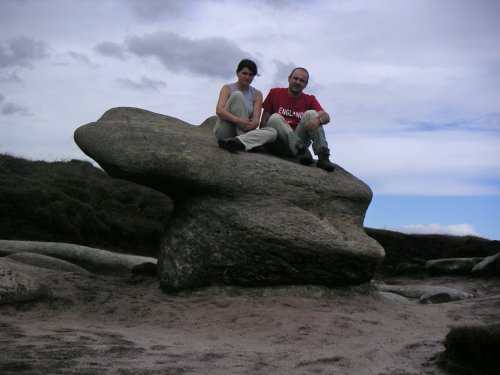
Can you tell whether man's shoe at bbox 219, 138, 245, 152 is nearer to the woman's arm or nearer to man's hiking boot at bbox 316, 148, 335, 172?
the woman's arm

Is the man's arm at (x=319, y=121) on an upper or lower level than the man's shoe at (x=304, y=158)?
upper

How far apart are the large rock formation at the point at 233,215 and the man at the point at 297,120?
58 centimetres

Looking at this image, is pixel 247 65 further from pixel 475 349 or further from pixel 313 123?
pixel 475 349

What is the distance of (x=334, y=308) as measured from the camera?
9617 millimetres

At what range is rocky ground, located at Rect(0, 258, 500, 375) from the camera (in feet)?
20.8

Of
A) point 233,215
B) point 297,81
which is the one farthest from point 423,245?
point 233,215

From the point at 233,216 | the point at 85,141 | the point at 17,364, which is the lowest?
Result: the point at 17,364

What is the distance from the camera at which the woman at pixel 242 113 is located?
1070 cm

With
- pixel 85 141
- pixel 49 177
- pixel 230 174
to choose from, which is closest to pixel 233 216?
pixel 230 174

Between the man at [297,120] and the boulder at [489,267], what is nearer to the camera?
the man at [297,120]

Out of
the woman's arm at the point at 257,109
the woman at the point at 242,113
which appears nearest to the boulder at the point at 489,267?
the woman at the point at 242,113

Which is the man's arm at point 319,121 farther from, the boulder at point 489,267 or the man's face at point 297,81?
the boulder at point 489,267

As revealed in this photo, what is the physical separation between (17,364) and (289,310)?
4119mm

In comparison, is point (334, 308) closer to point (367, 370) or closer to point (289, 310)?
point (289, 310)
